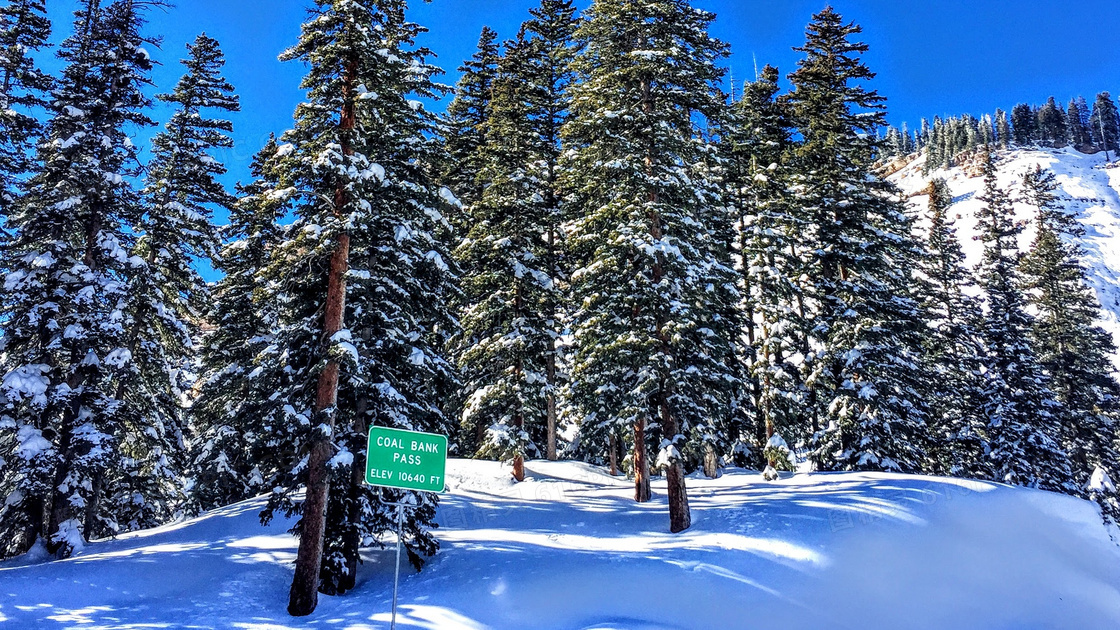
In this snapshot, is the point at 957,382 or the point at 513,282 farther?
the point at 957,382

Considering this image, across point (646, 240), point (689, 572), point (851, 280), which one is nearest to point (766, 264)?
point (851, 280)

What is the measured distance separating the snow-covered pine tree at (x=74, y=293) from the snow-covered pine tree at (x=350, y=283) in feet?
21.8

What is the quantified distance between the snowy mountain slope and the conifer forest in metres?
1.40

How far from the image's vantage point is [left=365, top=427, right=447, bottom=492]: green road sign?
320 inches

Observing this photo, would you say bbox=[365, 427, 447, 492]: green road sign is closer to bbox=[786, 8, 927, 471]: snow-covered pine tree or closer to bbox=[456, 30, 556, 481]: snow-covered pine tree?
bbox=[456, 30, 556, 481]: snow-covered pine tree

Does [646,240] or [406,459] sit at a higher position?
[646,240]

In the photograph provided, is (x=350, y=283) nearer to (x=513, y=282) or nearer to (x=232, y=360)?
(x=513, y=282)

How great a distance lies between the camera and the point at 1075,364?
33.6 meters

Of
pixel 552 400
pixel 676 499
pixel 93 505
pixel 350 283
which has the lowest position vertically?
pixel 93 505

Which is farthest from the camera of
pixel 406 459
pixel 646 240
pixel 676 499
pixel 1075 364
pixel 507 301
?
pixel 1075 364

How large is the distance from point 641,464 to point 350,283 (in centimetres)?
1041

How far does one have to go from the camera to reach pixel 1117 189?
107 metres

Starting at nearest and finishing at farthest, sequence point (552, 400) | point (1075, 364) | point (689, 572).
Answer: point (689, 572) < point (552, 400) < point (1075, 364)

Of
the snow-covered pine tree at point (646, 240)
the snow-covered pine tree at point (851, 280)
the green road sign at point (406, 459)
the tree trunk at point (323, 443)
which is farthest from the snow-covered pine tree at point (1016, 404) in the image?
the tree trunk at point (323, 443)
